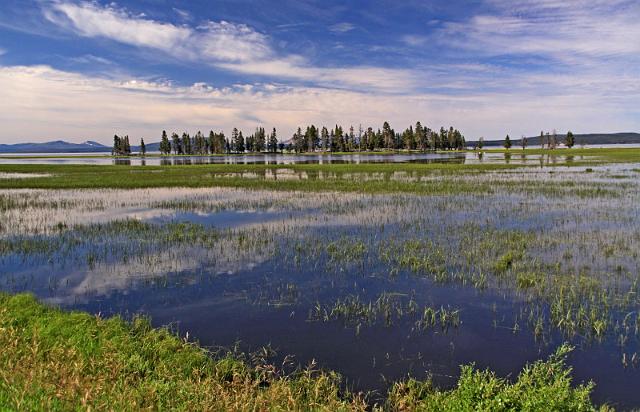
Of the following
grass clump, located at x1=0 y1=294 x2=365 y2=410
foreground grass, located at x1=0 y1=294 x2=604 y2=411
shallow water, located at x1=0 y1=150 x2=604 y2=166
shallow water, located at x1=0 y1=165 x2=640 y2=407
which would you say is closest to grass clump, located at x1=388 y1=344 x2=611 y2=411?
foreground grass, located at x1=0 y1=294 x2=604 y2=411

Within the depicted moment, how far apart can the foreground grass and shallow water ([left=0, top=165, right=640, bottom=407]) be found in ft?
3.06

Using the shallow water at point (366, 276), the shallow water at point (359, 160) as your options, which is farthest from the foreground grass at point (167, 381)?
the shallow water at point (359, 160)

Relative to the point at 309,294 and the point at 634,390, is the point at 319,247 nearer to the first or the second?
the point at 309,294

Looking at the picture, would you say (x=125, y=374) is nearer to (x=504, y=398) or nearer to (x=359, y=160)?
(x=504, y=398)

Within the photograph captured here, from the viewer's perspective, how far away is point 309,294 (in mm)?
12930

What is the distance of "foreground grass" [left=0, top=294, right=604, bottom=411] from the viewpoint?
20.7 feet

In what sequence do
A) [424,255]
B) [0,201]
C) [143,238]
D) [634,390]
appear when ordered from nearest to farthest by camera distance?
[634,390], [424,255], [143,238], [0,201]

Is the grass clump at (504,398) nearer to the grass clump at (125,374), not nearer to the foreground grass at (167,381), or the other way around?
the foreground grass at (167,381)

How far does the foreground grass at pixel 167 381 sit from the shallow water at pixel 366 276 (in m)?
0.93

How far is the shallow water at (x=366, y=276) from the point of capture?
9.45 m

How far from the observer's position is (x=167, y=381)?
7.86 meters

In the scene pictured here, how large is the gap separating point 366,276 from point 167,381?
319 inches

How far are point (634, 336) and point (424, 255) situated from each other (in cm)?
A: 759

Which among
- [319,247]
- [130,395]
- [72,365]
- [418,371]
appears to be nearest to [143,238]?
[319,247]
